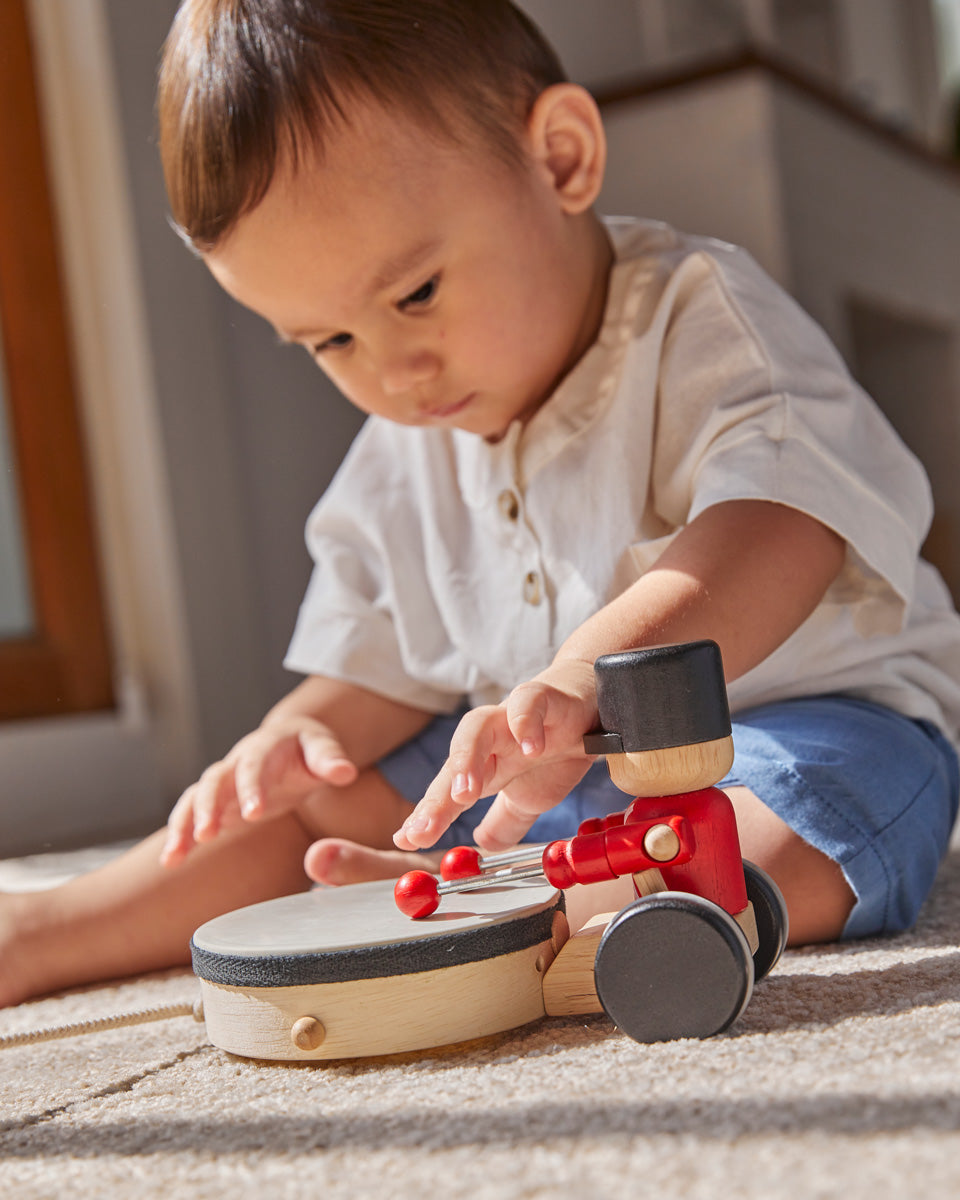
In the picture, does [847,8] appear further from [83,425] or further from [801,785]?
[801,785]

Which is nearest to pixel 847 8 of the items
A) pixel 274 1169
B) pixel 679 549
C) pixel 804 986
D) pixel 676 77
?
pixel 676 77

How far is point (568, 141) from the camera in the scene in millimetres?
797

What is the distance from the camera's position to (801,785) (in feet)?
2.10

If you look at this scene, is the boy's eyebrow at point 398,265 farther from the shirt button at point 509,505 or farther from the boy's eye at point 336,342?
the shirt button at point 509,505

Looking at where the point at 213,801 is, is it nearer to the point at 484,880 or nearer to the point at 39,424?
the point at 484,880

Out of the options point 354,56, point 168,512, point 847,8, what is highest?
point 847,8

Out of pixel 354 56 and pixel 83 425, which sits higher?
pixel 354 56

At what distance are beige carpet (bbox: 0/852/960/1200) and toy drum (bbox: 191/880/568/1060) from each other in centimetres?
1

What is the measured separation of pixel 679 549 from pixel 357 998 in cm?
27

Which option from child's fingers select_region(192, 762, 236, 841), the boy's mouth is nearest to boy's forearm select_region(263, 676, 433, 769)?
child's fingers select_region(192, 762, 236, 841)

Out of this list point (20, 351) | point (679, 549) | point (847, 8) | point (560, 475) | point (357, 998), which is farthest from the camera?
point (847, 8)

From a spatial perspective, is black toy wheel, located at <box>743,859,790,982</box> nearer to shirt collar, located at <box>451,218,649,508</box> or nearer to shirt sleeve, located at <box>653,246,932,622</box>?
shirt sleeve, located at <box>653,246,932,622</box>

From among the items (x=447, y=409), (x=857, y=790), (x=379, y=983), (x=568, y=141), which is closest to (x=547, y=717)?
(x=379, y=983)

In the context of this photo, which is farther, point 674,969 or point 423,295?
point 423,295
